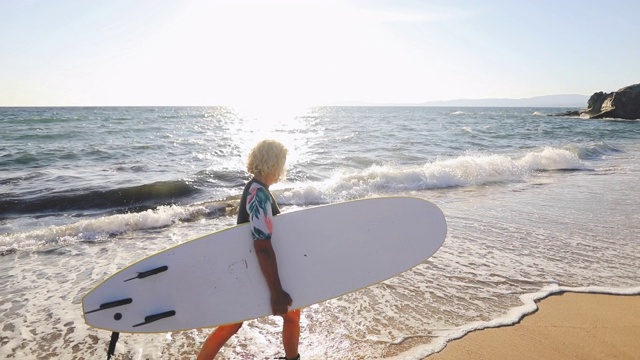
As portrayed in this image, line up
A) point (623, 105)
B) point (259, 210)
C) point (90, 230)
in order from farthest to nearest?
point (623, 105) → point (90, 230) → point (259, 210)

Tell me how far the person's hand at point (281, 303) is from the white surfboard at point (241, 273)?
0.18 metres

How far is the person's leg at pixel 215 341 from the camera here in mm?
2418

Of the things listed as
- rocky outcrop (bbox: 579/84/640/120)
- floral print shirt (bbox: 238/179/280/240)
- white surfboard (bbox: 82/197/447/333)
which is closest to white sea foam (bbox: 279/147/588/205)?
white surfboard (bbox: 82/197/447/333)

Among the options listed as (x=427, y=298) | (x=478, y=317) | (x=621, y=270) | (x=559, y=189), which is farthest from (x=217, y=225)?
(x=559, y=189)

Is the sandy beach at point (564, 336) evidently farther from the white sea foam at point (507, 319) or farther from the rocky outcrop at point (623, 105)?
the rocky outcrop at point (623, 105)

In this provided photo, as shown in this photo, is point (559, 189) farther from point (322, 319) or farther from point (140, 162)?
point (140, 162)

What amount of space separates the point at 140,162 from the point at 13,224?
248 inches

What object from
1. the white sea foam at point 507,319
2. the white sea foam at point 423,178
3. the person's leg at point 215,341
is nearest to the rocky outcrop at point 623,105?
the white sea foam at point 423,178

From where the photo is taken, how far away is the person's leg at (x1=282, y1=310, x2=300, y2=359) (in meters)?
2.39

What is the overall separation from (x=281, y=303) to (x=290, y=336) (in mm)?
242

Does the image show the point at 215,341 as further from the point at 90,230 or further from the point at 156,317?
the point at 90,230

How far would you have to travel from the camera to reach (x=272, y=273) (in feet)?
7.36

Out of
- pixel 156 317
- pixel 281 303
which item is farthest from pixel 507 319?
pixel 156 317

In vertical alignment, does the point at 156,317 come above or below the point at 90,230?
above
